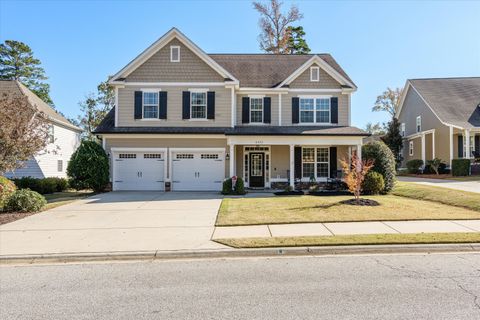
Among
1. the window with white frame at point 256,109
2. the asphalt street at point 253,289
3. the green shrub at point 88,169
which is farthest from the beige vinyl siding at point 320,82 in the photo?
the asphalt street at point 253,289

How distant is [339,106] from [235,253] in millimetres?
15344

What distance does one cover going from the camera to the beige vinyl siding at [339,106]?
1952cm

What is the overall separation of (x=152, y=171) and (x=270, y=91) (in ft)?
28.5

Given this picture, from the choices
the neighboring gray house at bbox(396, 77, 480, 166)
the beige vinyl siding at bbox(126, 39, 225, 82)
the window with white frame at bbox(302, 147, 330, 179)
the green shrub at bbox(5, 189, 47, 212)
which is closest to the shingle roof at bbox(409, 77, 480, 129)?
the neighboring gray house at bbox(396, 77, 480, 166)

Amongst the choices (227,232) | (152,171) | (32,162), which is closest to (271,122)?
(152,171)

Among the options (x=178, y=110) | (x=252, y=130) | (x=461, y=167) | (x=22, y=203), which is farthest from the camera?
(x=461, y=167)

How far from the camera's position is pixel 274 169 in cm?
1930

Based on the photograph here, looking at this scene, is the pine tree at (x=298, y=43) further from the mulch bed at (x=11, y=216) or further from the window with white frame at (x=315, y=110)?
the mulch bed at (x=11, y=216)

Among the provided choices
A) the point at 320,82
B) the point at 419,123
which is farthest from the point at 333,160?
the point at 419,123

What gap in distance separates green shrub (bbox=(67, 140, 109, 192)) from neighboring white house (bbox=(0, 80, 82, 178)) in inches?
153

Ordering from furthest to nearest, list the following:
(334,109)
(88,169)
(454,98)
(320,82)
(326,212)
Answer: (454,98)
(320,82)
(334,109)
(88,169)
(326,212)

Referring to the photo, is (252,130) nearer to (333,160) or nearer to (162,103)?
(333,160)

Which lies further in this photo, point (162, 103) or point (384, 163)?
point (162, 103)

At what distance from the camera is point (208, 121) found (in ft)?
61.7
